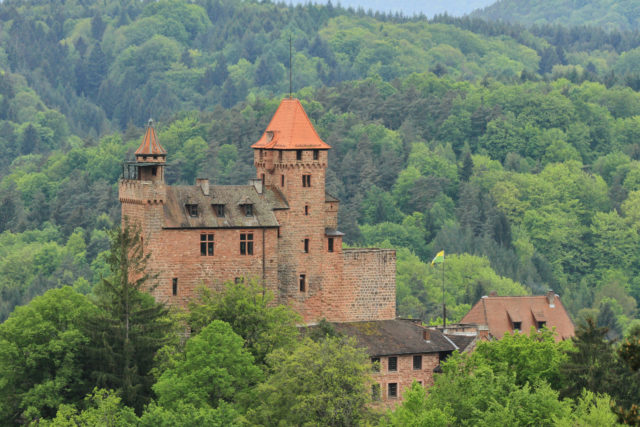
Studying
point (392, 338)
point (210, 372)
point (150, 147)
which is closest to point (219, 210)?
point (150, 147)

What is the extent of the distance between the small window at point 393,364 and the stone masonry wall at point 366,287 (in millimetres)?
3465

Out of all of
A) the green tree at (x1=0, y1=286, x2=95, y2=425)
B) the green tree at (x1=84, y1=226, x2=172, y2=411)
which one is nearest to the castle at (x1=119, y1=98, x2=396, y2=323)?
the green tree at (x1=84, y1=226, x2=172, y2=411)

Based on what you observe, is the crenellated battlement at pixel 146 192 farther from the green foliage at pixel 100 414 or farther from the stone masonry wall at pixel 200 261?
the green foliage at pixel 100 414

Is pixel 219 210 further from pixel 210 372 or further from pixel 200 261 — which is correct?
pixel 210 372

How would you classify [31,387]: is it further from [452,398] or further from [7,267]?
[7,267]

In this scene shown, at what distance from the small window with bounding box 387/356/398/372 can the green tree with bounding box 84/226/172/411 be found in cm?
1330

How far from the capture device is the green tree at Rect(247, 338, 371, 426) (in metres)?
74.9

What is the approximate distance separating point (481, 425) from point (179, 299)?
2019 centimetres

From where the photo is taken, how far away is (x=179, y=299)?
278 feet

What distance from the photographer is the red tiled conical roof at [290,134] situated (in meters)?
89.8

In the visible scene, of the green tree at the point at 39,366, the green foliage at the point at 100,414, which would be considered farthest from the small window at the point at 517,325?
the green foliage at the point at 100,414

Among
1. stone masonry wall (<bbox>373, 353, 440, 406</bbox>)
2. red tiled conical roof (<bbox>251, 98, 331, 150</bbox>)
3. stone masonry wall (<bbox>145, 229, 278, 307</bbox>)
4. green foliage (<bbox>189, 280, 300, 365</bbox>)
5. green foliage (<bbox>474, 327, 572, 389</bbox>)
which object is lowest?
stone masonry wall (<bbox>373, 353, 440, 406</bbox>)

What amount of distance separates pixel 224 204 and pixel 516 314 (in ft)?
89.1

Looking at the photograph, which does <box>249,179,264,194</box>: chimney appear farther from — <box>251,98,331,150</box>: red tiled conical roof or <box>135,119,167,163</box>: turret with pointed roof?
<box>135,119,167,163</box>: turret with pointed roof
